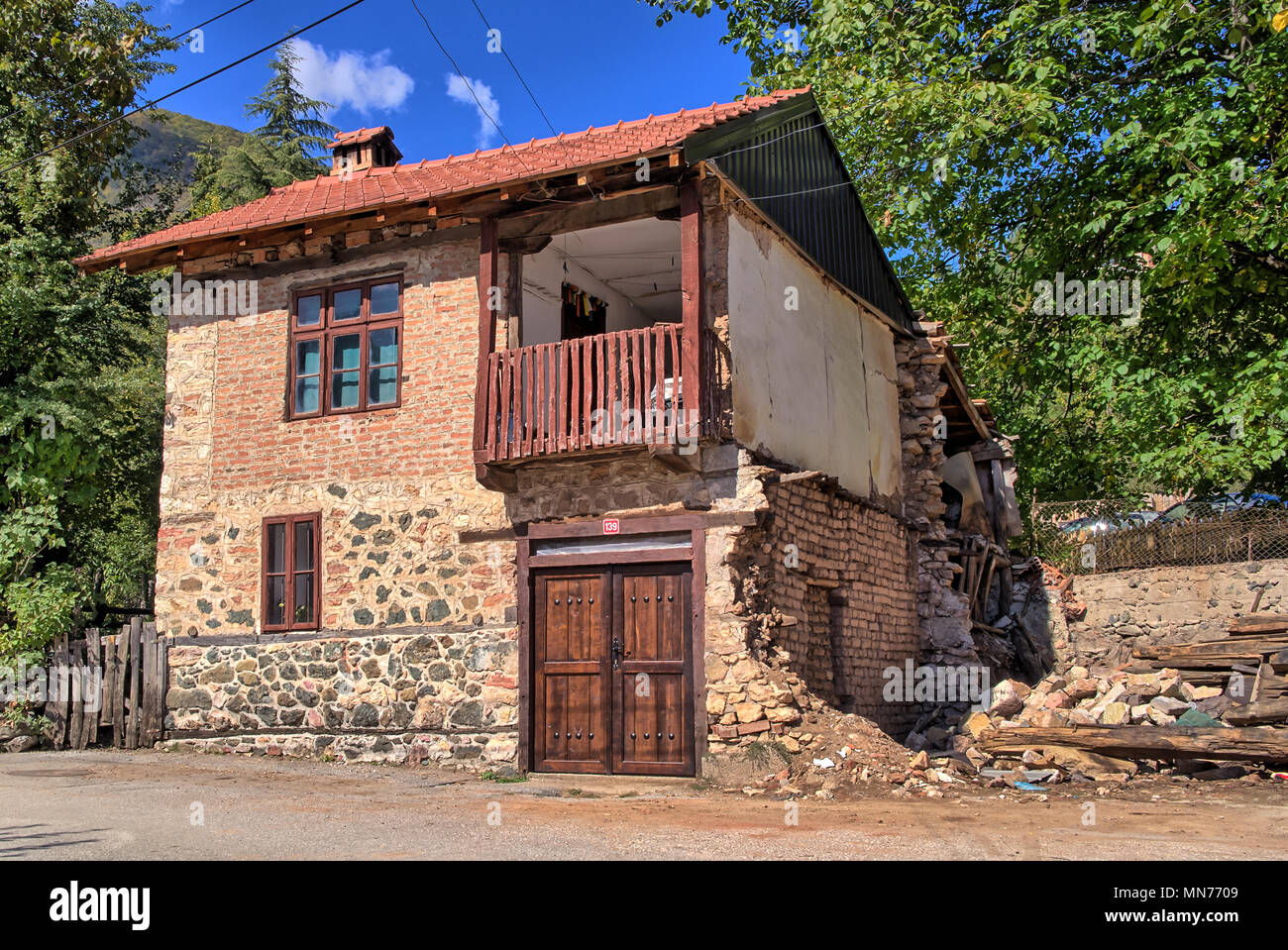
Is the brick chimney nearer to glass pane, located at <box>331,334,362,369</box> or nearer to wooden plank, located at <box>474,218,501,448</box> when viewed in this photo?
glass pane, located at <box>331,334,362,369</box>

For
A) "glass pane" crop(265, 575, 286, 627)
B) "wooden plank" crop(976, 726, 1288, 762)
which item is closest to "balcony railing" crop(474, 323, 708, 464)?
"glass pane" crop(265, 575, 286, 627)

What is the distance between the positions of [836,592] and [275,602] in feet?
21.4

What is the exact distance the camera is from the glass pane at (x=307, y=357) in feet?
43.6

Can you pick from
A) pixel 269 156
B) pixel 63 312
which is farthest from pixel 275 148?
pixel 63 312

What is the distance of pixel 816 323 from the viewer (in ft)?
45.8

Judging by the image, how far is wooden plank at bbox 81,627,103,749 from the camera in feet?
44.1

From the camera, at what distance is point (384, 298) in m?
13.0

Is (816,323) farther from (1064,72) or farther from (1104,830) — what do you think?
(1104,830)

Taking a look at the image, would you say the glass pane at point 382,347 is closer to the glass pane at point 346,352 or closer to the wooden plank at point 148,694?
the glass pane at point 346,352

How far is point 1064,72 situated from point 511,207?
9.41 m

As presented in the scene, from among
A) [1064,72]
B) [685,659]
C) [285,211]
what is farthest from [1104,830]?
[1064,72]

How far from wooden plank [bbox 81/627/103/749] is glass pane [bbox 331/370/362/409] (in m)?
4.22

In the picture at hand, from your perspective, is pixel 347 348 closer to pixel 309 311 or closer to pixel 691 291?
pixel 309 311
